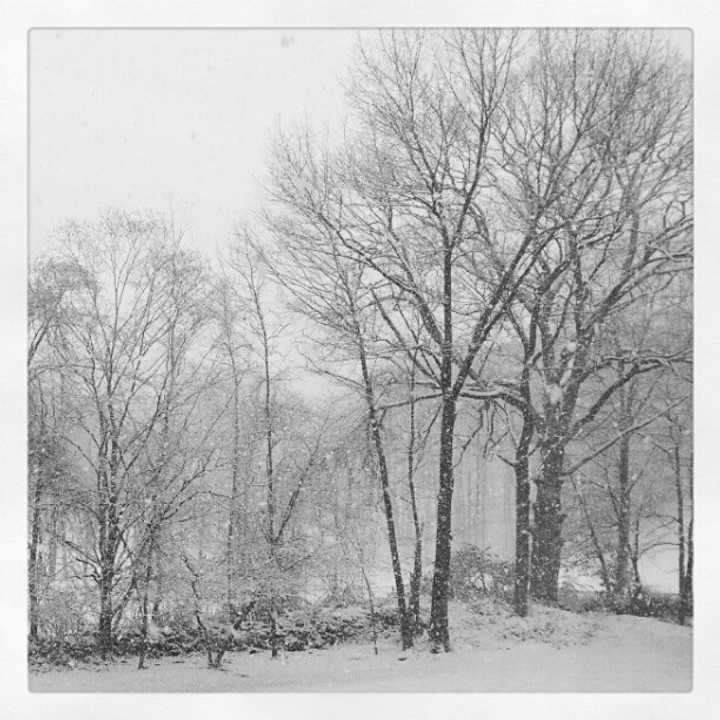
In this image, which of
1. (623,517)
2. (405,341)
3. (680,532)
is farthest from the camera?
(405,341)

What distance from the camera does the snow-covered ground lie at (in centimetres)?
412

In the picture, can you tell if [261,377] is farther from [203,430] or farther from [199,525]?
[199,525]

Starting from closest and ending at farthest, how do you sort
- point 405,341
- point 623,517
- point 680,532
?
Answer: point 680,532 → point 623,517 → point 405,341

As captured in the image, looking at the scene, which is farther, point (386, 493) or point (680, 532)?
point (386, 493)

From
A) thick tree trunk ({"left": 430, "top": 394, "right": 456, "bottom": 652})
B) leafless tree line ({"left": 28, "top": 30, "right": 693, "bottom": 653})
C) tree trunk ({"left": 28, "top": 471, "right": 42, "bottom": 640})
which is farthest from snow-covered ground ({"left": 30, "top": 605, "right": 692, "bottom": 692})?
tree trunk ({"left": 28, "top": 471, "right": 42, "bottom": 640})

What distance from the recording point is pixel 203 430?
14.5ft

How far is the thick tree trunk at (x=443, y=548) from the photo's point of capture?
169 inches

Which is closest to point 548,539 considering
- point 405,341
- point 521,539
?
point 521,539

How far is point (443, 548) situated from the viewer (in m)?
4.32

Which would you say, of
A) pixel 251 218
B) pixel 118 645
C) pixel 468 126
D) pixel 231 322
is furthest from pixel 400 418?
pixel 118 645

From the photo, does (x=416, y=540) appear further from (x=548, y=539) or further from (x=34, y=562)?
(x=34, y=562)

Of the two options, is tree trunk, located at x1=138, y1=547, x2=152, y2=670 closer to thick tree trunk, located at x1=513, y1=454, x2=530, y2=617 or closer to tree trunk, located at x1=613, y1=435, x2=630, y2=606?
thick tree trunk, located at x1=513, y1=454, x2=530, y2=617

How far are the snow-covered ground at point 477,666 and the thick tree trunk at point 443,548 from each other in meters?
0.08

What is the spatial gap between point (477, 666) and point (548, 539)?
0.88m
